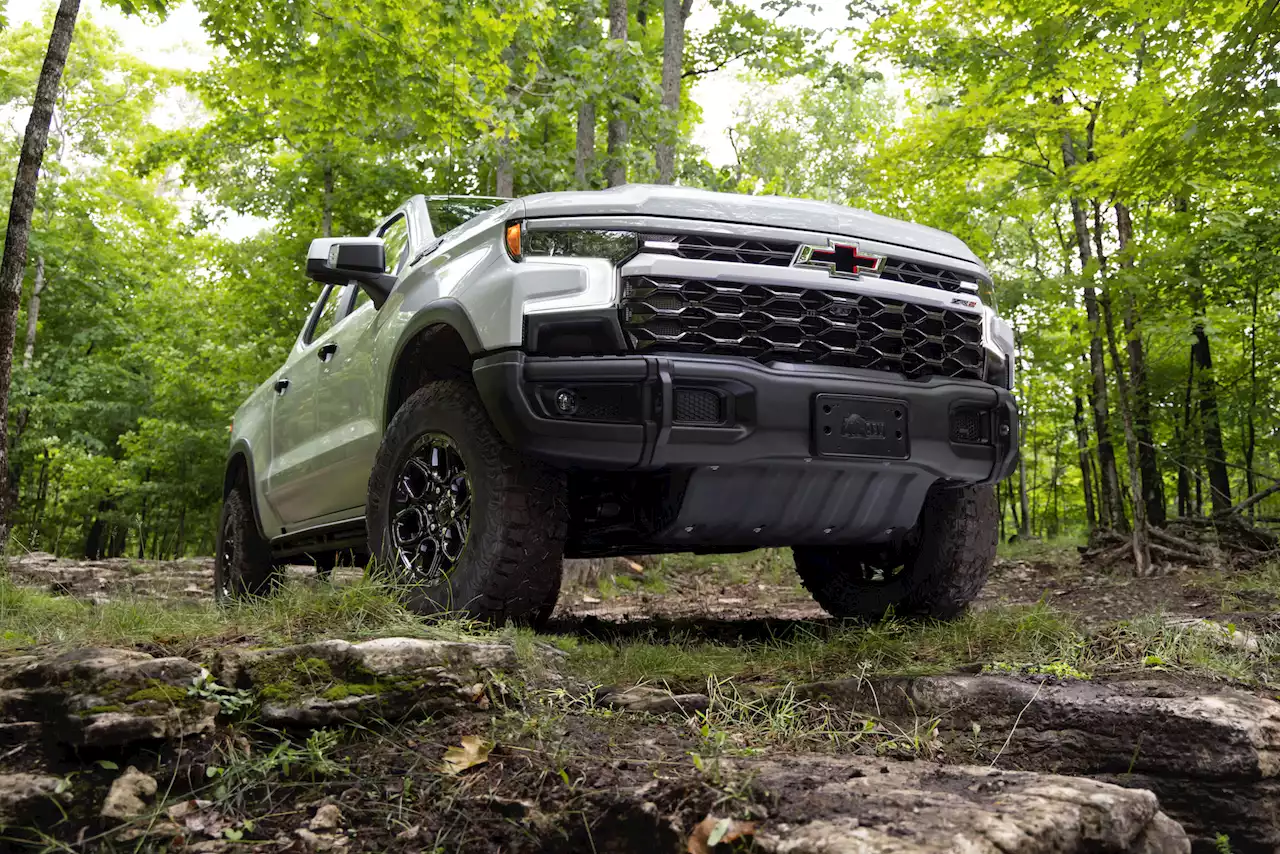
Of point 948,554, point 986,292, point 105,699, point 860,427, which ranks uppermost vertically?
point 986,292

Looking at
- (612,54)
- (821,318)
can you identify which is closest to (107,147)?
(612,54)

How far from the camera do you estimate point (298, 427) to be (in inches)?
205

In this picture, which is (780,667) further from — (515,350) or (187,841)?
(187,841)

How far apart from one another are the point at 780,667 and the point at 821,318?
117cm

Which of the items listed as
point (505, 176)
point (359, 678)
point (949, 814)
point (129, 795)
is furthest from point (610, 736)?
point (505, 176)

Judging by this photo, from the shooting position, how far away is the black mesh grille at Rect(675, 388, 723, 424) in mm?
3201

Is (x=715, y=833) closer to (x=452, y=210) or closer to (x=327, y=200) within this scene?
(x=452, y=210)

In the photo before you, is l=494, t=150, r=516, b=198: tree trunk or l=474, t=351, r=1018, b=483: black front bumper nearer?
l=474, t=351, r=1018, b=483: black front bumper

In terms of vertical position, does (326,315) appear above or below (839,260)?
above

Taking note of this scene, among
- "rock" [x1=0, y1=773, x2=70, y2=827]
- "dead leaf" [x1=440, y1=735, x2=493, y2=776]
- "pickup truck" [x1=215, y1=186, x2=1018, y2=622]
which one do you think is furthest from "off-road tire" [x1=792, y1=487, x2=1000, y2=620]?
"rock" [x1=0, y1=773, x2=70, y2=827]

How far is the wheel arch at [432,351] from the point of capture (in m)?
3.52

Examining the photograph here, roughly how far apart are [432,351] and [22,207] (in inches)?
141

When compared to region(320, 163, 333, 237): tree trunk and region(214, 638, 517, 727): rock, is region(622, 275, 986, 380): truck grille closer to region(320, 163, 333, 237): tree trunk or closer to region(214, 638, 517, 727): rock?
region(214, 638, 517, 727): rock

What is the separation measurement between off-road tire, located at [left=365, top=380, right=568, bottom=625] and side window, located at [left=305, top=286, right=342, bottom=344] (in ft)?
6.44
